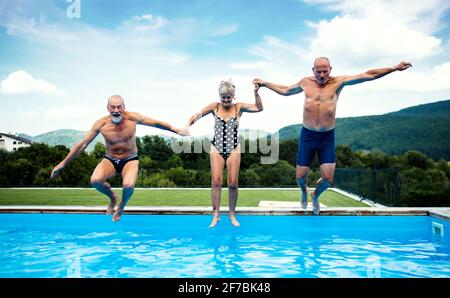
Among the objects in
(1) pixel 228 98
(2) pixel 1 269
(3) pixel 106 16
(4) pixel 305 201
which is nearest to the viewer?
(2) pixel 1 269

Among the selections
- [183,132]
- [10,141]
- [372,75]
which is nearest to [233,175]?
[183,132]

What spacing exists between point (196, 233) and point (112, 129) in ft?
7.25

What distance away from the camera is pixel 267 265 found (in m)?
5.23

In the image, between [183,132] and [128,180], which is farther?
[128,180]

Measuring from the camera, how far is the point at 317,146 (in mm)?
7250

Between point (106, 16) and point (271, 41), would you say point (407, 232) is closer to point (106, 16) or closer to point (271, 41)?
point (106, 16)

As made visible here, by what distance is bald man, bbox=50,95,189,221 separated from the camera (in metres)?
7.10

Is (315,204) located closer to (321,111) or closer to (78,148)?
(321,111)

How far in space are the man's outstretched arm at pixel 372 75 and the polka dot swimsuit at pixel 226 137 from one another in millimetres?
1961

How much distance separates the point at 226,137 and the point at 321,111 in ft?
5.22

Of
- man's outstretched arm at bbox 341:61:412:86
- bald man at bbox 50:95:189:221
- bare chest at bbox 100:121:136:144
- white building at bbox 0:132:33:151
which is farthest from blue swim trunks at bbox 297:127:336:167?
white building at bbox 0:132:33:151

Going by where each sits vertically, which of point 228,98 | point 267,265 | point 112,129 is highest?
point 228,98

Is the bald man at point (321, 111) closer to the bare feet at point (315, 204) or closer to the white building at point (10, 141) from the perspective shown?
the bare feet at point (315, 204)

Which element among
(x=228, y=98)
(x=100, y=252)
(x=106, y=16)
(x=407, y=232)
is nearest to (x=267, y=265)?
(x=100, y=252)
